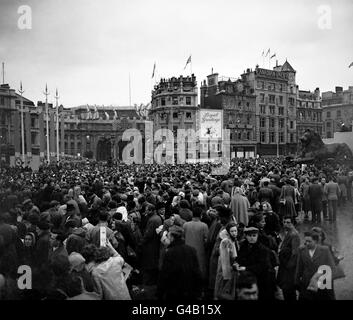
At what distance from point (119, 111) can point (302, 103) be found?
50.4m

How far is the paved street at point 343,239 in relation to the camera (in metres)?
8.03

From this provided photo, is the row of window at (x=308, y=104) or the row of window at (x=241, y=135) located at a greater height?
the row of window at (x=308, y=104)

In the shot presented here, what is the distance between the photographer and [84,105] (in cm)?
10312

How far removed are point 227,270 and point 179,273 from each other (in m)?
0.80

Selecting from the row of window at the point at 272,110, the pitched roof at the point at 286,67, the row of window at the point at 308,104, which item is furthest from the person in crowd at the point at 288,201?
the pitched roof at the point at 286,67

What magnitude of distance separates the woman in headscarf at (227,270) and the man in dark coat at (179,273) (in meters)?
0.37

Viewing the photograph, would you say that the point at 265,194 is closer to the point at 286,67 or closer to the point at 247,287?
the point at 247,287

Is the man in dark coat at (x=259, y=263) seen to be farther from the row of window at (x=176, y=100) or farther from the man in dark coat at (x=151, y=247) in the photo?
the row of window at (x=176, y=100)

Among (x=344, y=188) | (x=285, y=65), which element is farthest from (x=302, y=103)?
(x=344, y=188)

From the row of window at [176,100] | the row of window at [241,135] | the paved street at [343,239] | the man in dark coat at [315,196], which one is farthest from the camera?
the row of window at [241,135]

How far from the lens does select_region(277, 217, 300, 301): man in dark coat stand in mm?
6316

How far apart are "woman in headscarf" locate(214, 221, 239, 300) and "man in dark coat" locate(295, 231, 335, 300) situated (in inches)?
40.6

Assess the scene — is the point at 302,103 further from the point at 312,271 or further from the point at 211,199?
the point at 312,271

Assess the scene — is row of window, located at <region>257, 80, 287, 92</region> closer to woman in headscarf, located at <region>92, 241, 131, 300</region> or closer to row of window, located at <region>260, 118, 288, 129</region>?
row of window, located at <region>260, 118, 288, 129</region>
